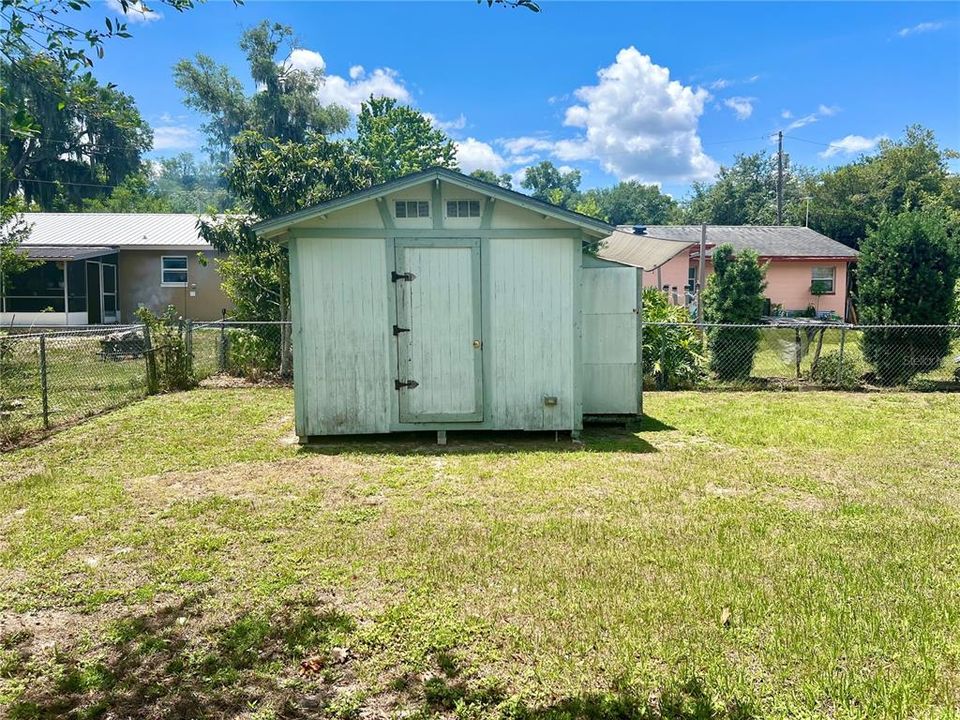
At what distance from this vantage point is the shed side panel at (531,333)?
21.1ft

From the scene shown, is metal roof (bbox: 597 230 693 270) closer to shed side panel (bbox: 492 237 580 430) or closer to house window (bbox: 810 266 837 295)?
shed side panel (bbox: 492 237 580 430)

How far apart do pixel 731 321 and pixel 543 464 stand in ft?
21.1

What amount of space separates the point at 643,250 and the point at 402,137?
1657cm

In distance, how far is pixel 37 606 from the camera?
9.93 ft

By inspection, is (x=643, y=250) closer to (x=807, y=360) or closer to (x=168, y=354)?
(x=807, y=360)

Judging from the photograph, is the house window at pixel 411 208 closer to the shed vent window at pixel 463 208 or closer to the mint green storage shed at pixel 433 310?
the mint green storage shed at pixel 433 310

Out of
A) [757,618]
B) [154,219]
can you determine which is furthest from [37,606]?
[154,219]

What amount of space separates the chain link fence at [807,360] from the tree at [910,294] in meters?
0.02

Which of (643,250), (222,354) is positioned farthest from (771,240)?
(222,354)

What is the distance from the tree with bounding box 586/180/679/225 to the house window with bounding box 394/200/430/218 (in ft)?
197

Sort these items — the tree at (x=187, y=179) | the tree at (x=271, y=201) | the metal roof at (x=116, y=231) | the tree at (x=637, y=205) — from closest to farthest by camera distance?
1. the tree at (x=271, y=201)
2. the metal roof at (x=116, y=231)
3. the tree at (x=637, y=205)
4. the tree at (x=187, y=179)

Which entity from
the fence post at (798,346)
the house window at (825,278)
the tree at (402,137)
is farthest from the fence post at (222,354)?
the house window at (825,278)

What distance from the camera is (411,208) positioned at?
20.9ft

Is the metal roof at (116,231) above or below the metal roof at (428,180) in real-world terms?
above
